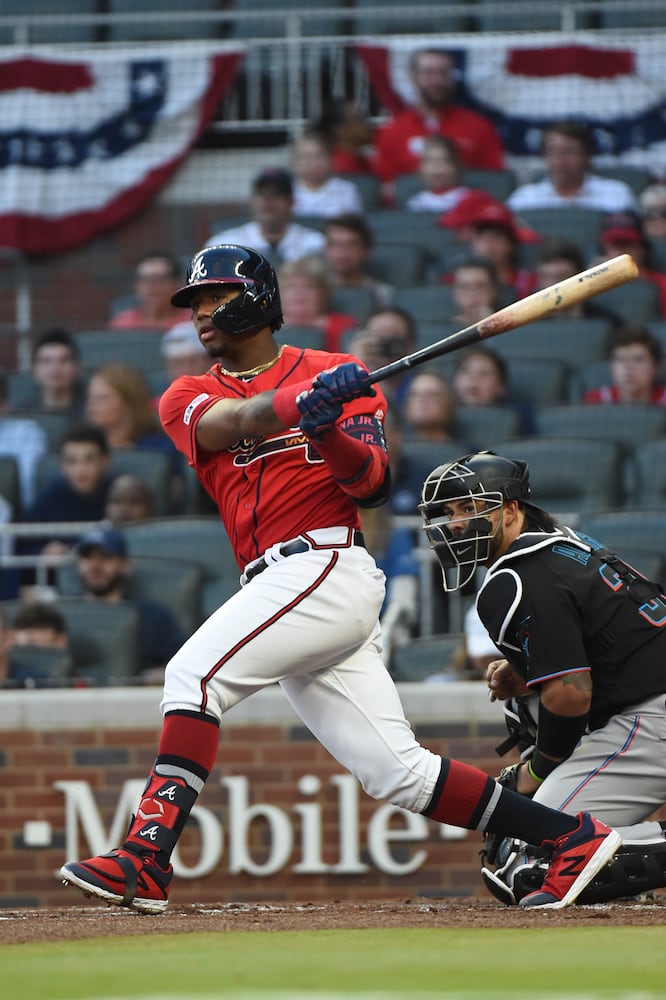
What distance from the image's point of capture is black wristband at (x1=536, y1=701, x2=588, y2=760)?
14.0ft

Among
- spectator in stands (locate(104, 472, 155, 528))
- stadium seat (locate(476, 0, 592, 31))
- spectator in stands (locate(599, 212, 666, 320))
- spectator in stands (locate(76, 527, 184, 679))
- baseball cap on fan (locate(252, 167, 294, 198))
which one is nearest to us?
spectator in stands (locate(76, 527, 184, 679))

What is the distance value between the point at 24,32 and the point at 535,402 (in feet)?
16.2

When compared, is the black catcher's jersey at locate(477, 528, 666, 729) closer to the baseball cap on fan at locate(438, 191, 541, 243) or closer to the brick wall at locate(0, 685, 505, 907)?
the brick wall at locate(0, 685, 505, 907)

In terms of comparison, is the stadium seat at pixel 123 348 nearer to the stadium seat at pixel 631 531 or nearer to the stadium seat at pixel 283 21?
the stadium seat at pixel 631 531

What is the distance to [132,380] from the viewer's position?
8.14m

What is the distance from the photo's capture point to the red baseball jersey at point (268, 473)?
4.26 meters

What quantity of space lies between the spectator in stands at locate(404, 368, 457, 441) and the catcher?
10.4ft

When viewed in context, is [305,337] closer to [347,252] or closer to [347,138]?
[347,252]

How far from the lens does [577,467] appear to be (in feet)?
24.4

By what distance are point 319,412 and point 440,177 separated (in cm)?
620

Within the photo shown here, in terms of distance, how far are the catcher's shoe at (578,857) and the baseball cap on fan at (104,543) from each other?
3133 millimetres

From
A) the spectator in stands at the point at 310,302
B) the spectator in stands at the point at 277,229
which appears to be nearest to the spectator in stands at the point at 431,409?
the spectator in stands at the point at 310,302

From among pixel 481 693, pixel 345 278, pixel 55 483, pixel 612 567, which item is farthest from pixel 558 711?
pixel 345 278

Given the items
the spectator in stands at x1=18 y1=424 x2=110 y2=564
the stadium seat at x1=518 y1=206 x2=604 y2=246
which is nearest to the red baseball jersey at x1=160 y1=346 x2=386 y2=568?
the spectator in stands at x1=18 y1=424 x2=110 y2=564
